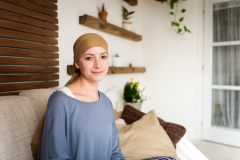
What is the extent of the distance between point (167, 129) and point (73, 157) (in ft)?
3.24

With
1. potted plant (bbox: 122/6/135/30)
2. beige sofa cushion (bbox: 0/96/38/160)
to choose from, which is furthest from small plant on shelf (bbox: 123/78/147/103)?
beige sofa cushion (bbox: 0/96/38/160)

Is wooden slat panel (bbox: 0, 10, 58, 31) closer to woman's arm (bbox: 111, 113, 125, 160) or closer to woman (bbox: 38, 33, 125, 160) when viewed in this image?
woman (bbox: 38, 33, 125, 160)

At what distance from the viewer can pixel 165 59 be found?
3.28 meters

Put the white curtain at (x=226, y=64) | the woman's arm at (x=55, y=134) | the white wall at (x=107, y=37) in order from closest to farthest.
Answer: the woman's arm at (x=55, y=134), the white wall at (x=107, y=37), the white curtain at (x=226, y=64)

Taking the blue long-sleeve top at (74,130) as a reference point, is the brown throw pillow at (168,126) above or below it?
below

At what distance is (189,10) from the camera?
306 cm

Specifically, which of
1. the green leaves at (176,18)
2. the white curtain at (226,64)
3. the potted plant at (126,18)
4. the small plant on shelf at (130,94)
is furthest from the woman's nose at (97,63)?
the white curtain at (226,64)

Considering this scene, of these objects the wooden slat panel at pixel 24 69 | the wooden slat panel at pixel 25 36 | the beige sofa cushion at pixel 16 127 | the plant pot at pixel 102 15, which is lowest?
the beige sofa cushion at pixel 16 127

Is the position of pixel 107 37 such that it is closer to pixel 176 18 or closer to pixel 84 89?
pixel 176 18

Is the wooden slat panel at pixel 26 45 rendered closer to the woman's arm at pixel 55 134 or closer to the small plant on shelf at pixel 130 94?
the woman's arm at pixel 55 134

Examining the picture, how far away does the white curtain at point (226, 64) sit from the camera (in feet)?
9.30

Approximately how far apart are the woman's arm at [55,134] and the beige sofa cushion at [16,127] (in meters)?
0.22

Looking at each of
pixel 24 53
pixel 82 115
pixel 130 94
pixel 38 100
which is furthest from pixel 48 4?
pixel 130 94

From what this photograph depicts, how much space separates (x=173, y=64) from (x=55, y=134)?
261 centimetres
